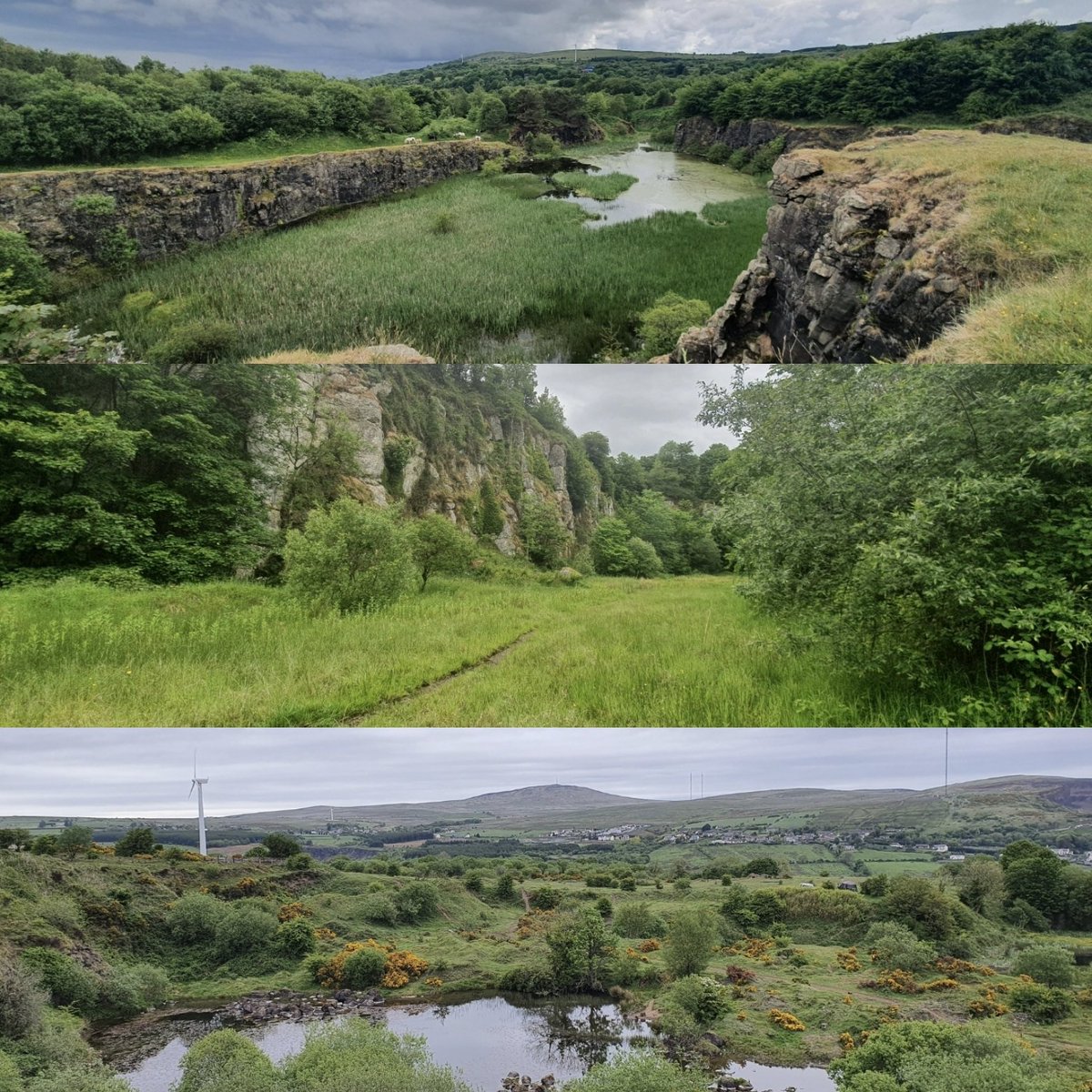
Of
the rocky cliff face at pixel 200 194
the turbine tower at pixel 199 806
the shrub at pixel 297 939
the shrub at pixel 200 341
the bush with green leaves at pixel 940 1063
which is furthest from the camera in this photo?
the turbine tower at pixel 199 806

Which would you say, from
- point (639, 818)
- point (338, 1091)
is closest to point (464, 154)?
point (639, 818)

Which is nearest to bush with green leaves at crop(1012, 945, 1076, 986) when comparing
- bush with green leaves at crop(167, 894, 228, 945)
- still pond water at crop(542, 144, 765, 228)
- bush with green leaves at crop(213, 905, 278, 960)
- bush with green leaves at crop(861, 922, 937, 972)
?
bush with green leaves at crop(861, 922, 937, 972)

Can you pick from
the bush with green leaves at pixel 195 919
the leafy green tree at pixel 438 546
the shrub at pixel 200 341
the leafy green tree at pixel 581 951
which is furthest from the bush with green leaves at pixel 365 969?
the shrub at pixel 200 341

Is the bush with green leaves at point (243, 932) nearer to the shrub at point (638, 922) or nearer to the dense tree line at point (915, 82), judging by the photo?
the shrub at point (638, 922)

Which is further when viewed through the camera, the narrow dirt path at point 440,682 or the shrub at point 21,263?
the narrow dirt path at point 440,682

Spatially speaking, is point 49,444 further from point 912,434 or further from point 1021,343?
point 1021,343
